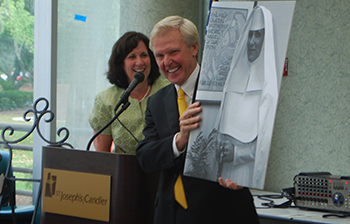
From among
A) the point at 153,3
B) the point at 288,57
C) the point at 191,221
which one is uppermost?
the point at 153,3

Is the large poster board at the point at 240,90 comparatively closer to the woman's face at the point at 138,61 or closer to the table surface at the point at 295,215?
the woman's face at the point at 138,61

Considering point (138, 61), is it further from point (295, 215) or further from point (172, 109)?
point (295, 215)

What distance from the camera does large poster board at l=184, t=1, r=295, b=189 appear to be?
820 millimetres

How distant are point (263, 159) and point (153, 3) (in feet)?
6.84

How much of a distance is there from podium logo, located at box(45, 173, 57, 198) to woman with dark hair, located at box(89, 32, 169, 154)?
1.36ft

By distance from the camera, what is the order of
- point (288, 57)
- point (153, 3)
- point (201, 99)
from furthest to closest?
1. point (153, 3)
2. point (288, 57)
3. point (201, 99)

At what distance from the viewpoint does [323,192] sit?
1715 millimetres

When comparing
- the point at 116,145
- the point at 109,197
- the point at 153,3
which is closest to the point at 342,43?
the point at 153,3

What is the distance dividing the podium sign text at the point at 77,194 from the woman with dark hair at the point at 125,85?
420mm

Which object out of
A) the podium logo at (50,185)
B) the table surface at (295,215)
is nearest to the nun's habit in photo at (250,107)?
the podium logo at (50,185)

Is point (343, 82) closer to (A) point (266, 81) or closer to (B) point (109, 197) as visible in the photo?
(A) point (266, 81)

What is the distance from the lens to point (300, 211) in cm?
181

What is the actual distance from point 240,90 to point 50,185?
2.62 feet

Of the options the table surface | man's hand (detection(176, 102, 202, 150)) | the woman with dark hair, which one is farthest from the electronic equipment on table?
man's hand (detection(176, 102, 202, 150))
